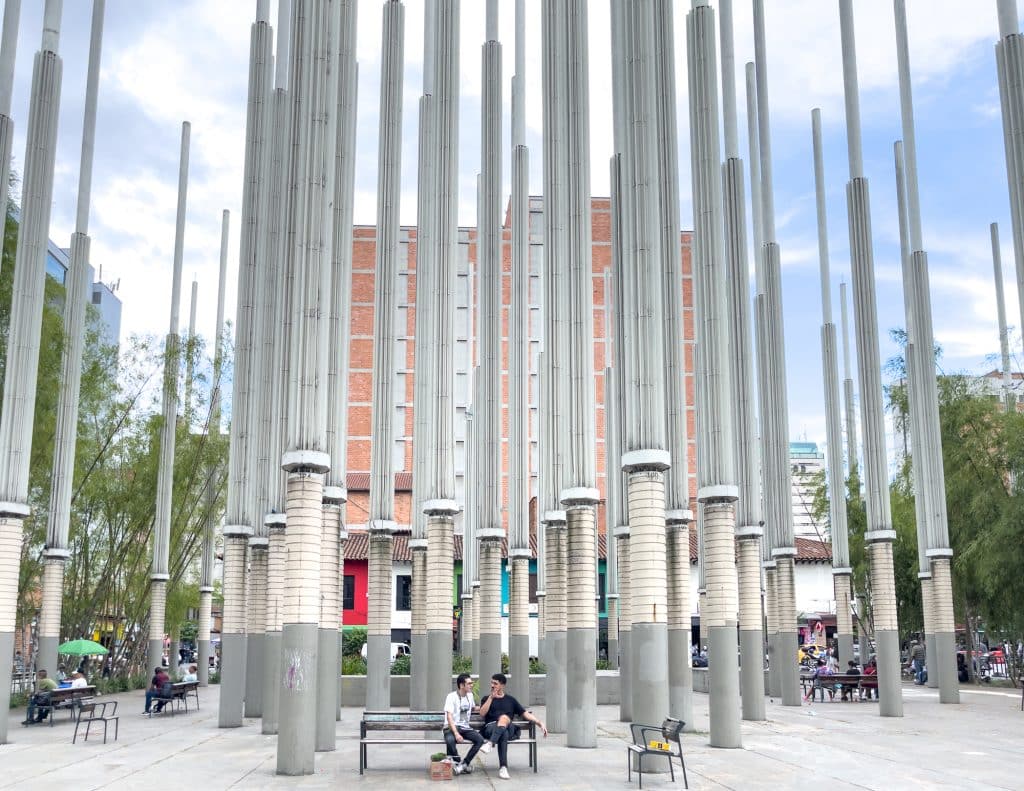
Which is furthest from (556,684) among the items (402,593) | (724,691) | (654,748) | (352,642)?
(402,593)

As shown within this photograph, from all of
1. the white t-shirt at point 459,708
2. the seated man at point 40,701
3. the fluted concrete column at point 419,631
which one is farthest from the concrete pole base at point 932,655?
the seated man at point 40,701

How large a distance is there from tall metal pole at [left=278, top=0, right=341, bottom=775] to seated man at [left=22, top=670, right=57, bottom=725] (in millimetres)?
10602

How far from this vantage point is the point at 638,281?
16781 mm

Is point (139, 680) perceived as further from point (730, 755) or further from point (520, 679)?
point (730, 755)

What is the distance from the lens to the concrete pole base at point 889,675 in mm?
25281

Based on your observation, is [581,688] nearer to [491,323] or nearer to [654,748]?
[654,748]

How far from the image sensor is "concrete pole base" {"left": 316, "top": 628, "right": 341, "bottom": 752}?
1769cm

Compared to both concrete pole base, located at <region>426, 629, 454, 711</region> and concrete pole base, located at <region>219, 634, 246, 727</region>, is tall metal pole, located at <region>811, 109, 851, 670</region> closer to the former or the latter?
concrete pole base, located at <region>426, 629, 454, 711</region>

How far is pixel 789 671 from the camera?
28641mm

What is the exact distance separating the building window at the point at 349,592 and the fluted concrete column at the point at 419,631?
32.0 meters

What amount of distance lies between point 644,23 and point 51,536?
19673 millimetres

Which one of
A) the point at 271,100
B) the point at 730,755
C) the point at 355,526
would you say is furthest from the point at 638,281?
the point at 355,526

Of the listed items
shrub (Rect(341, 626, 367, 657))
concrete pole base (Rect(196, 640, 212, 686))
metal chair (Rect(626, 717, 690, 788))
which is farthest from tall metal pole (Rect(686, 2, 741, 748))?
concrete pole base (Rect(196, 640, 212, 686))

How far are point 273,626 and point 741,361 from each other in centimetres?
1243
